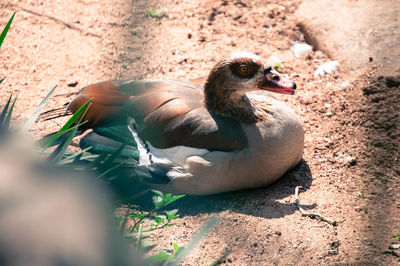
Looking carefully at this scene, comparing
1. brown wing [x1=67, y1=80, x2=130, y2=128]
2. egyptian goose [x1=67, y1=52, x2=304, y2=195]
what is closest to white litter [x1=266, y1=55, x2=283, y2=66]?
egyptian goose [x1=67, y1=52, x2=304, y2=195]

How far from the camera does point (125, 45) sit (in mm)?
4957

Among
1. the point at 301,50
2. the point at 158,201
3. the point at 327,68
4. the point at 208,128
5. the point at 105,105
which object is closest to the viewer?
the point at 158,201

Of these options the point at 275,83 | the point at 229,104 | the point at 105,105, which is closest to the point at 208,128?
the point at 229,104

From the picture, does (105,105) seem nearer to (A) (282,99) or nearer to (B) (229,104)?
(B) (229,104)

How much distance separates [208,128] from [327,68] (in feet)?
5.65

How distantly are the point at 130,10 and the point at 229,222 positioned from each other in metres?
3.25

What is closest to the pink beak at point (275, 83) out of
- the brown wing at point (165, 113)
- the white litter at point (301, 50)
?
the brown wing at point (165, 113)

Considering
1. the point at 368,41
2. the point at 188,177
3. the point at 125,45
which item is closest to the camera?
the point at 188,177

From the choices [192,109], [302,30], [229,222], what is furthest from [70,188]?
[302,30]

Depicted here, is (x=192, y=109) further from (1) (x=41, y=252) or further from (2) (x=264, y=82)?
(1) (x=41, y=252)

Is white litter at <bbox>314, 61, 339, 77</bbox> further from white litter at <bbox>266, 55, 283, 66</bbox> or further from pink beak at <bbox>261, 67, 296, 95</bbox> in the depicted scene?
pink beak at <bbox>261, 67, 296, 95</bbox>

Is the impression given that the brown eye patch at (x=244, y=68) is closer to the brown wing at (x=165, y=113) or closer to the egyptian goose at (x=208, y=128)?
the egyptian goose at (x=208, y=128)

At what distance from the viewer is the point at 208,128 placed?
3.36 metres

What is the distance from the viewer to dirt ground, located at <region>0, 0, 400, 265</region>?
292 centimetres
